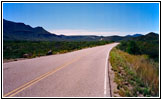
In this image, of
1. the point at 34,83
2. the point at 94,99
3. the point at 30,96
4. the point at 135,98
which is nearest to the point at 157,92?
the point at 135,98

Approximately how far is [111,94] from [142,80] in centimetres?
263

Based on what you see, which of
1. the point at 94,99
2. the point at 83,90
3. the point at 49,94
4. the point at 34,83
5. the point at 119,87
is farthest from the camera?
the point at 34,83

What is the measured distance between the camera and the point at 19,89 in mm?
6695

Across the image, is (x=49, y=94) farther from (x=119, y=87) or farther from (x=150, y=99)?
(x=150, y=99)

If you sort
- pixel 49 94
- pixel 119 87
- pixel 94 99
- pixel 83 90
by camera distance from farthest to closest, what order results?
pixel 119 87 < pixel 83 90 < pixel 49 94 < pixel 94 99

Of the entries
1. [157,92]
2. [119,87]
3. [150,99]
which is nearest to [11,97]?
[119,87]

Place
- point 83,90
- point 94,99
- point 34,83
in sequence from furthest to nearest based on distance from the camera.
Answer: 1. point 34,83
2. point 83,90
3. point 94,99

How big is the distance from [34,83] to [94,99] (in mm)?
3282

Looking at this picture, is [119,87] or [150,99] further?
[119,87]

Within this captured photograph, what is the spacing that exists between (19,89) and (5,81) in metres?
1.78

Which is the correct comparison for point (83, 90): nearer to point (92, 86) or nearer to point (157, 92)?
point (92, 86)

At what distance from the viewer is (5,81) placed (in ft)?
26.3

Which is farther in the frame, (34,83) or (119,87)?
(34,83)

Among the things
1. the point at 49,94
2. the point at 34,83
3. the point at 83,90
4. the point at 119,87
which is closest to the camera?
the point at 49,94
